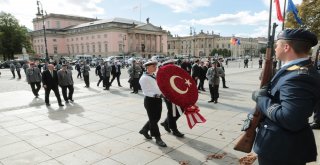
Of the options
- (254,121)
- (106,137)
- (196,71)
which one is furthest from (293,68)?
(196,71)

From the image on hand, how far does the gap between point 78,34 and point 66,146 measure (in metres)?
94.6

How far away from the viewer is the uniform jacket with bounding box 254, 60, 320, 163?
1.96 meters

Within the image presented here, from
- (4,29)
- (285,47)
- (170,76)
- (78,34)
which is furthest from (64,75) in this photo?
(78,34)

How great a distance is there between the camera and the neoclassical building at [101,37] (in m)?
85.4

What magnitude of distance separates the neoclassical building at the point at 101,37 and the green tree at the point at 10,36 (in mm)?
9993

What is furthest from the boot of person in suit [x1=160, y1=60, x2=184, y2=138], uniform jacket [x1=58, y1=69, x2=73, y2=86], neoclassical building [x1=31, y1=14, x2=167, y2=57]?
neoclassical building [x1=31, y1=14, x2=167, y2=57]

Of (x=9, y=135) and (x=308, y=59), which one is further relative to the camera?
(x=9, y=135)

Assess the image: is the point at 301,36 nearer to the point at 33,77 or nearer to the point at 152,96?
the point at 152,96

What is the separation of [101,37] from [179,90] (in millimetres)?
85207

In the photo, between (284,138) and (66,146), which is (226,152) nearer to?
(284,138)

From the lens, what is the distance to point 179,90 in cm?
533

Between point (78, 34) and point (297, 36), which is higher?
point (78, 34)

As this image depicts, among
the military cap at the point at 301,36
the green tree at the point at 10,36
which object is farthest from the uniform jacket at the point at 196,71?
the green tree at the point at 10,36

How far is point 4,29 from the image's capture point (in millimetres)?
66938
